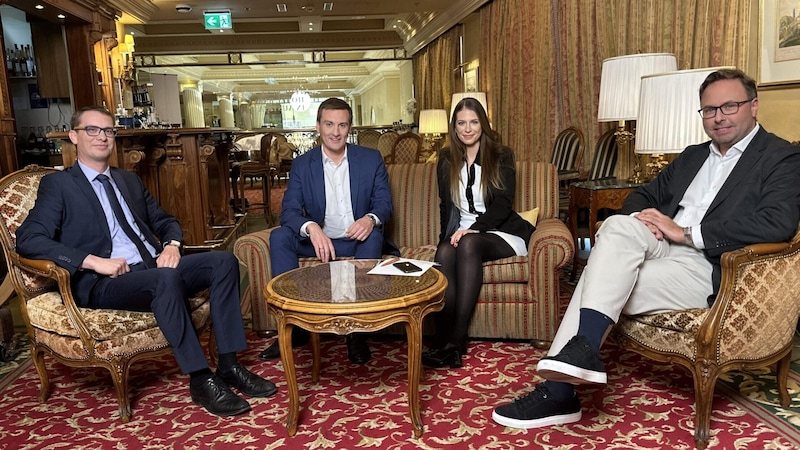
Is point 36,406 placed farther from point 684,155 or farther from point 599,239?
point 684,155

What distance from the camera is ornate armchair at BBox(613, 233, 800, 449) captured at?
6.53 ft

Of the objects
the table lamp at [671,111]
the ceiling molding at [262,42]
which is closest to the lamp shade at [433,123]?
the table lamp at [671,111]

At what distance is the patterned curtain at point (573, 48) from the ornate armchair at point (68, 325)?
12.3 ft

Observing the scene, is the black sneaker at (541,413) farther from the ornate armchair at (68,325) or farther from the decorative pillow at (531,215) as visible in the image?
the ornate armchair at (68,325)

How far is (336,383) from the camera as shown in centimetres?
269

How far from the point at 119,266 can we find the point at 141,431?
25.5 inches

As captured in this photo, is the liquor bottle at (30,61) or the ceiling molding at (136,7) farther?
the ceiling molding at (136,7)

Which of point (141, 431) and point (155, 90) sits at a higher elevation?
point (155, 90)

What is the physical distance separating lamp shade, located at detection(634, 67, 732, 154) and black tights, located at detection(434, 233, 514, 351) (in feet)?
2.96

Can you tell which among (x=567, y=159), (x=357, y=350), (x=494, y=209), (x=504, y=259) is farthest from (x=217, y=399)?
(x=567, y=159)

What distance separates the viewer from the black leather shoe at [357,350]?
115 inches

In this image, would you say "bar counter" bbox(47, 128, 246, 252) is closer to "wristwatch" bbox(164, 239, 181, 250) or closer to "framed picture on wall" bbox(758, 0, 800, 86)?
"wristwatch" bbox(164, 239, 181, 250)

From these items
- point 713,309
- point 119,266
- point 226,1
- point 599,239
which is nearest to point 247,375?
point 119,266

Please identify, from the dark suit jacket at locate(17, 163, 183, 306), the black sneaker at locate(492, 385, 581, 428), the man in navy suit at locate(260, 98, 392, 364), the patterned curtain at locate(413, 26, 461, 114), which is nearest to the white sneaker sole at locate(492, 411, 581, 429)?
the black sneaker at locate(492, 385, 581, 428)
